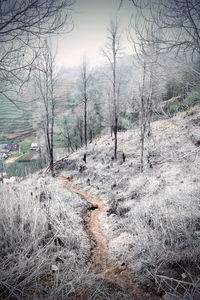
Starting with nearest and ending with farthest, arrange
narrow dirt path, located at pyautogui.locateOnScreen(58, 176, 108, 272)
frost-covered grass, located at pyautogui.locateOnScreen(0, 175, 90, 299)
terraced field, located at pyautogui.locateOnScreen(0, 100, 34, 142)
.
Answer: frost-covered grass, located at pyautogui.locateOnScreen(0, 175, 90, 299) → terraced field, located at pyautogui.locateOnScreen(0, 100, 34, 142) → narrow dirt path, located at pyautogui.locateOnScreen(58, 176, 108, 272)

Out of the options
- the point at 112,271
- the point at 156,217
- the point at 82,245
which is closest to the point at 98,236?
the point at 82,245

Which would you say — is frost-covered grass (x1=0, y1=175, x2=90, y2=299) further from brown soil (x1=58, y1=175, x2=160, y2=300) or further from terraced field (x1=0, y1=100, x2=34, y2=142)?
terraced field (x1=0, y1=100, x2=34, y2=142)

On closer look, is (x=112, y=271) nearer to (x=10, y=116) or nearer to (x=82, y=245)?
(x=82, y=245)

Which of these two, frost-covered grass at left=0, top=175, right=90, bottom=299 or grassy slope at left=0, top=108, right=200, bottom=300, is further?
grassy slope at left=0, top=108, right=200, bottom=300

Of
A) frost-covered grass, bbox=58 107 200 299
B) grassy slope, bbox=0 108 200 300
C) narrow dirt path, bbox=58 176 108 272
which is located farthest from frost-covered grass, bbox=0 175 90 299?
frost-covered grass, bbox=58 107 200 299

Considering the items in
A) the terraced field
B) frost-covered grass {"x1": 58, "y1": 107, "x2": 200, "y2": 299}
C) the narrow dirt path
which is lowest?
the narrow dirt path

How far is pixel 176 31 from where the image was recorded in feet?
8.84

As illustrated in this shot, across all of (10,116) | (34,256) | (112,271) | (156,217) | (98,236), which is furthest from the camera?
(98,236)

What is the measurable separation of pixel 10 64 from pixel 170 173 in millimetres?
7757

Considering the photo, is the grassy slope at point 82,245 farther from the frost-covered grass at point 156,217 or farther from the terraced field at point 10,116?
the terraced field at point 10,116

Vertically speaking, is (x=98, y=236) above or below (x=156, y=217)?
below

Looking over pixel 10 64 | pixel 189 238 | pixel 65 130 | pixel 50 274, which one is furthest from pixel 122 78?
pixel 65 130

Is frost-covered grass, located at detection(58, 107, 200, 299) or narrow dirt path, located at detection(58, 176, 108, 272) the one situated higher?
frost-covered grass, located at detection(58, 107, 200, 299)

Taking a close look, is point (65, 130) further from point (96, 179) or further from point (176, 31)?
point (176, 31)
